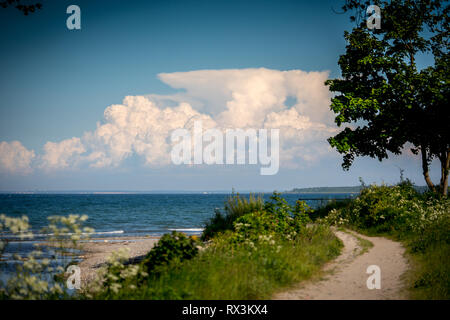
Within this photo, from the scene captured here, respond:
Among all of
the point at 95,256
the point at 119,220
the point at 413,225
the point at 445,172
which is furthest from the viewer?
the point at 119,220

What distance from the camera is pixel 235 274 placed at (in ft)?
24.6

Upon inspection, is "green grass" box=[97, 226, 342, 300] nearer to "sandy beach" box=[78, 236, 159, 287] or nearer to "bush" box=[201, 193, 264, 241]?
"bush" box=[201, 193, 264, 241]

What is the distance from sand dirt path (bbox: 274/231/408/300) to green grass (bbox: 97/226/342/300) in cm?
38

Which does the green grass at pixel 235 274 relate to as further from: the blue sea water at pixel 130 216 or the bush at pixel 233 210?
the bush at pixel 233 210

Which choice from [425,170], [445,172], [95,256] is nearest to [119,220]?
[95,256]

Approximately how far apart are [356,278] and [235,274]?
11.8 ft

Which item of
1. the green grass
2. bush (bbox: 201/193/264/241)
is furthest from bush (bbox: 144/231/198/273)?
bush (bbox: 201/193/264/241)

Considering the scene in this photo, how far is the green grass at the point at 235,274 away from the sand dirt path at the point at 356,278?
15.1 inches

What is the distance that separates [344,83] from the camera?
22547mm

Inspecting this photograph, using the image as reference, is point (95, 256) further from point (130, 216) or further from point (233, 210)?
point (130, 216)
